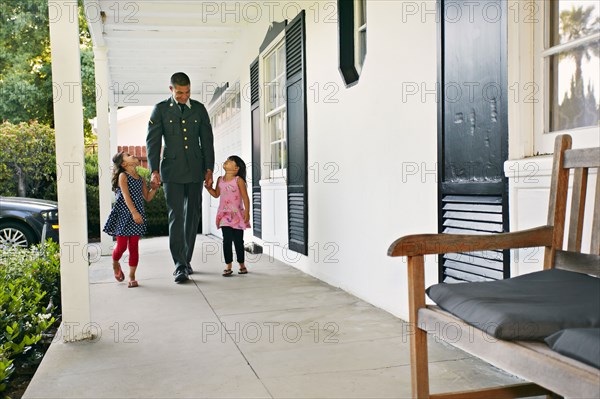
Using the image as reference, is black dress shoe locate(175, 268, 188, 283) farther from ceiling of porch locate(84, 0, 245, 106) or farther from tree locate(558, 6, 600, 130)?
tree locate(558, 6, 600, 130)

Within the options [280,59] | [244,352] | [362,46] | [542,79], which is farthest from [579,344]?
[280,59]

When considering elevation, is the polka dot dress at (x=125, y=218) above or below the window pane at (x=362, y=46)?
below

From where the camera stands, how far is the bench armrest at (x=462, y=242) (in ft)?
5.74

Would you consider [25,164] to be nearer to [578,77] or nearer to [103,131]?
[103,131]

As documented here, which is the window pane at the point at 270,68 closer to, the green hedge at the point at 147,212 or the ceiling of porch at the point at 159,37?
the ceiling of porch at the point at 159,37

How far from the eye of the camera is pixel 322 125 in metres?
4.92

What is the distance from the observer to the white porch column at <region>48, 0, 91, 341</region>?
315 cm

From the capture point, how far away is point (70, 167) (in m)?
3.18

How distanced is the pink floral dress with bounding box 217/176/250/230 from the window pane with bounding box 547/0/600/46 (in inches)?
143

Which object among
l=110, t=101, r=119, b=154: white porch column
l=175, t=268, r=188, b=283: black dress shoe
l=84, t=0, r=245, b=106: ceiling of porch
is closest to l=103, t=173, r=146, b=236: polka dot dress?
l=175, t=268, r=188, b=283: black dress shoe

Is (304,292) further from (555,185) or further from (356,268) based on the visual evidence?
(555,185)

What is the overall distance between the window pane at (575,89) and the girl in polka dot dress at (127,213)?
11.3 ft

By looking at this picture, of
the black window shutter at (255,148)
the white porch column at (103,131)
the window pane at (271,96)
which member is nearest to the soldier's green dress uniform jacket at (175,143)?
the window pane at (271,96)

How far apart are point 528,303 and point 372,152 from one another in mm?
2445
